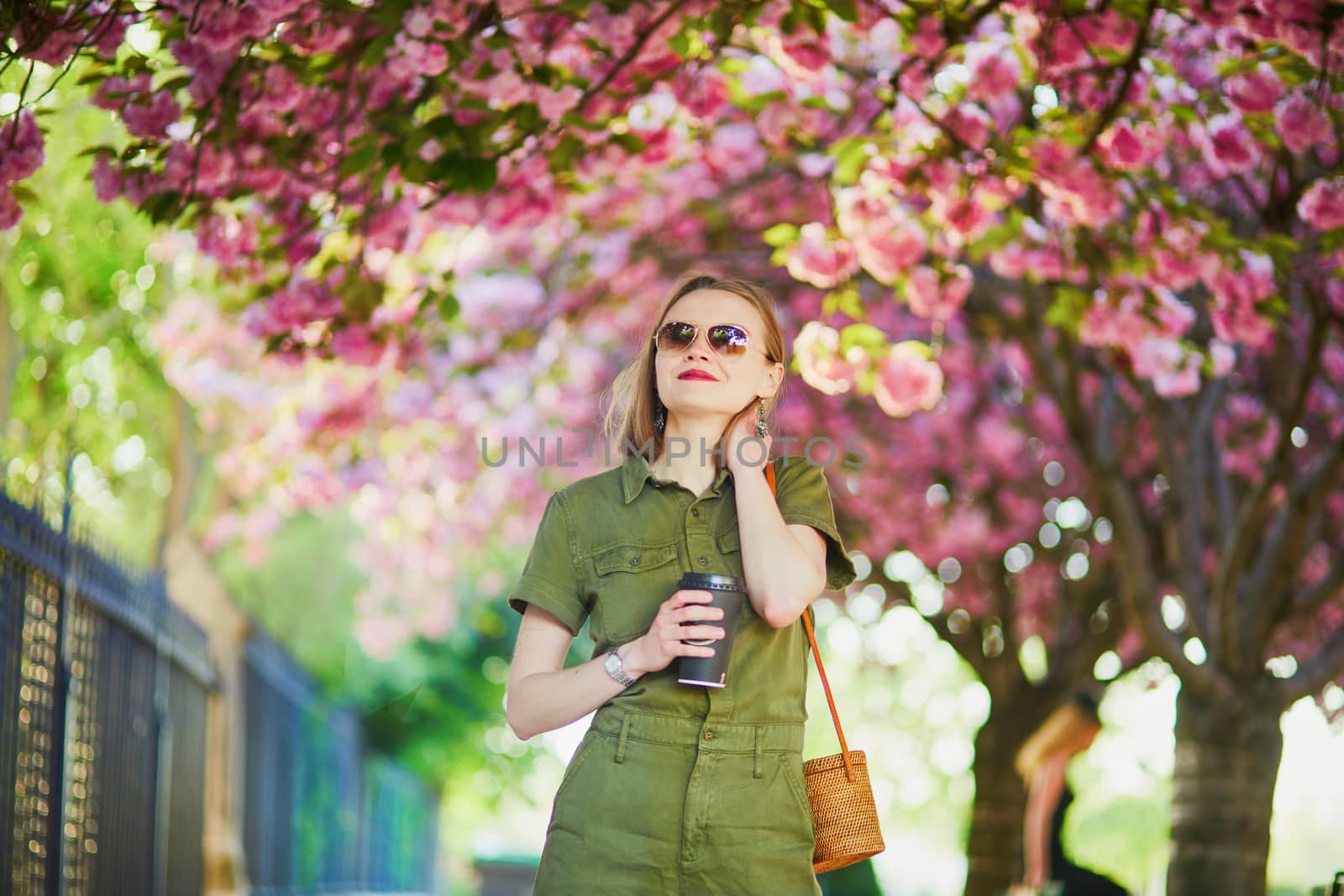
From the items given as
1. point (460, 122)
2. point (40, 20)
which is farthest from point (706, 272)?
point (40, 20)

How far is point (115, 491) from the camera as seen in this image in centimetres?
1454

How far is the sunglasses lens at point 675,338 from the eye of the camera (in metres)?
3.01

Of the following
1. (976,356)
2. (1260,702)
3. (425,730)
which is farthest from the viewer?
(425,730)

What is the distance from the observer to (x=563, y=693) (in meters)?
2.80

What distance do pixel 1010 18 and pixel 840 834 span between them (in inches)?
157

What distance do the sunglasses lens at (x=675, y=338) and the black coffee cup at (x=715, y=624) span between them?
56 centimetres

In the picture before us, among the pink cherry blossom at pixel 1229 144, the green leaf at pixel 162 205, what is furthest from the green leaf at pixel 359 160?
the pink cherry blossom at pixel 1229 144

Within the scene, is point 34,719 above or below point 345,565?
below

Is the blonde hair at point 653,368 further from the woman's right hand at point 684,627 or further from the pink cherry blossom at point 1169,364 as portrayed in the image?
the pink cherry blossom at point 1169,364

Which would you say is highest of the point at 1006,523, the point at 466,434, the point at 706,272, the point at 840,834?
the point at 466,434

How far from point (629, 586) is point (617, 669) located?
19 cm

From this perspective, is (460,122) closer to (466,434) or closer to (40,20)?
(40,20)

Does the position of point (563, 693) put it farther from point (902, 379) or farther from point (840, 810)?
point (902, 379)

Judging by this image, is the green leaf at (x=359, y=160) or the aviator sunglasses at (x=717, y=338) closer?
the aviator sunglasses at (x=717, y=338)
